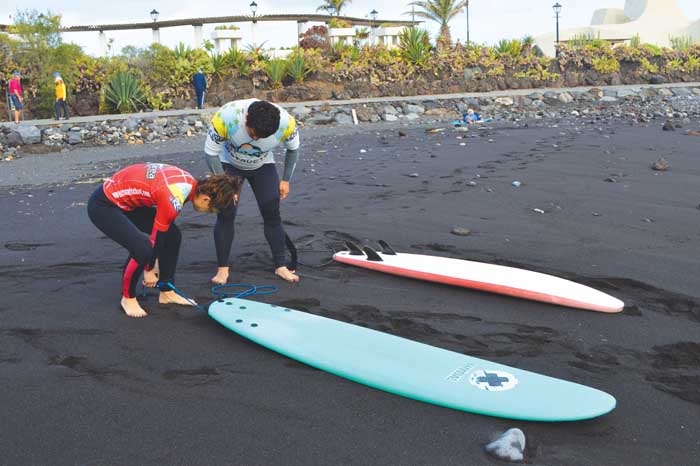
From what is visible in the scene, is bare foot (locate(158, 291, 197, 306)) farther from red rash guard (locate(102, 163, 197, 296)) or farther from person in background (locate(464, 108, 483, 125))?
person in background (locate(464, 108, 483, 125))

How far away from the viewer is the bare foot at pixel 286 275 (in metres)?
4.33

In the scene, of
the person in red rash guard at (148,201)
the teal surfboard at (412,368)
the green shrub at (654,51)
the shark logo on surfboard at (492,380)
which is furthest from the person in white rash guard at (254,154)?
the green shrub at (654,51)

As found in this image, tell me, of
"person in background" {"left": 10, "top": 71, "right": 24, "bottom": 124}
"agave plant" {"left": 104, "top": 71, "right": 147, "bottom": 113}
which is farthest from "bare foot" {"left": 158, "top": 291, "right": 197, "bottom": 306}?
"agave plant" {"left": 104, "top": 71, "right": 147, "bottom": 113}

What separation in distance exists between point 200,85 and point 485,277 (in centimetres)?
1595

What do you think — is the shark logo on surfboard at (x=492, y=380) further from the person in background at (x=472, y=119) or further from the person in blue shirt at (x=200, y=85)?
the person in blue shirt at (x=200, y=85)

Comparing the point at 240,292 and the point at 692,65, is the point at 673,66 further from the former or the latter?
the point at 240,292

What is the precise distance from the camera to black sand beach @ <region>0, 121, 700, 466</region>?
2414 mm

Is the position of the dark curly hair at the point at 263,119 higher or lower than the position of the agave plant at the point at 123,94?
lower

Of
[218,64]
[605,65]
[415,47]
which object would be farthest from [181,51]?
[605,65]

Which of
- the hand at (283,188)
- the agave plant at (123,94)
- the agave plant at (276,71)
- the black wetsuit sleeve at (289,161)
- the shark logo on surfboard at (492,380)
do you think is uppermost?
the agave plant at (276,71)

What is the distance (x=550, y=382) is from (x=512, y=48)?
23.4 metres

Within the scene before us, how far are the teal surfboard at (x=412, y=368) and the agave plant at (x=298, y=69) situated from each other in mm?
17634

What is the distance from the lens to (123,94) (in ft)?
57.6

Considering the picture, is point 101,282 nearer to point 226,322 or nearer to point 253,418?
point 226,322
